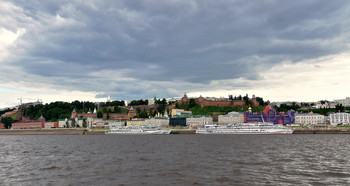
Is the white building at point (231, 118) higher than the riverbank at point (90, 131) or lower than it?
higher

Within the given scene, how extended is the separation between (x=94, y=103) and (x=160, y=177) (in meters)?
174

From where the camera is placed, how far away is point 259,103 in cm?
16662

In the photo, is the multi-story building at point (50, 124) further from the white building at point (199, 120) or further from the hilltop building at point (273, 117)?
the hilltop building at point (273, 117)

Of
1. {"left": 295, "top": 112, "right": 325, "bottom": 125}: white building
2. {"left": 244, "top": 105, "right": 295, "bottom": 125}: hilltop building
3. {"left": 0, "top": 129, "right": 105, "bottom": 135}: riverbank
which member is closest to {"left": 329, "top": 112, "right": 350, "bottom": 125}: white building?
{"left": 295, "top": 112, "right": 325, "bottom": 125}: white building

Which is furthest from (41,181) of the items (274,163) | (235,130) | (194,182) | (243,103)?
(243,103)

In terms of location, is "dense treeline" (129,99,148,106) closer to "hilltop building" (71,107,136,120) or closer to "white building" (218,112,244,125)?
"hilltop building" (71,107,136,120)

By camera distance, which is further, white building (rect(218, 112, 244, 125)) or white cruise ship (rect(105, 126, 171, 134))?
white building (rect(218, 112, 244, 125))

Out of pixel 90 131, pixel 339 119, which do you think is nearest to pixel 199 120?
pixel 90 131

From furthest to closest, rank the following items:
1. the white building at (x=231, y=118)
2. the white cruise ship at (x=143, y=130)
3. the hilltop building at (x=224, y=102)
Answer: the hilltop building at (x=224, y=102) < the white building at (x=231, y=118) < the white cruise ship at (x=143, y=130)

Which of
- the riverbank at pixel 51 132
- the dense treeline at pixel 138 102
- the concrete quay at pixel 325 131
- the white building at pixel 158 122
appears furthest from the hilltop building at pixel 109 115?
the concrete quay at pixel 325 131

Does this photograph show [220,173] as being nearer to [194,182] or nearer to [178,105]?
[194,182]

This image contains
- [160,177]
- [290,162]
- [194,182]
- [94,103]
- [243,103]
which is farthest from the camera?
[94,103]

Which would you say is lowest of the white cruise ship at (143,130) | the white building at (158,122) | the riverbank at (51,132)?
the riverbank at (51,132)

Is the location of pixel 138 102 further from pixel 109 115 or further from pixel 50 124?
pixel 50 124
